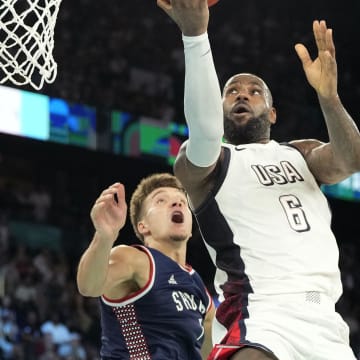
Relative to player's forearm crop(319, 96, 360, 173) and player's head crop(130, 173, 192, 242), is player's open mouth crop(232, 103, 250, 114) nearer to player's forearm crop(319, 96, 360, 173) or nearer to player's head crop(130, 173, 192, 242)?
player's forearm crop(319, 96, 360, 173)

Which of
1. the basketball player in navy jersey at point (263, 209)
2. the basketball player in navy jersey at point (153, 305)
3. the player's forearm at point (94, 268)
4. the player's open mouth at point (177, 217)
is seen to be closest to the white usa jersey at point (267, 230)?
the basketball player in navy jersey at point (263, 209)

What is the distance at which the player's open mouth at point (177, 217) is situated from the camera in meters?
4.50

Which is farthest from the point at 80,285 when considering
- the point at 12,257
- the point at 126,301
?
the point at 12,257

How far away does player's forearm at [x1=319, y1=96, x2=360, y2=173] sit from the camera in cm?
330

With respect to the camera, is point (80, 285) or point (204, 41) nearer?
point (204, 41)

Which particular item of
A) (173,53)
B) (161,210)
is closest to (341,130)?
(161,210)

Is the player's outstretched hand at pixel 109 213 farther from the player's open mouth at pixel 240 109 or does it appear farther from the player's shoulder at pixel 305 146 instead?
the player's shoulder at pixel 305 146

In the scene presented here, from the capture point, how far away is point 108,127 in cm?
1236

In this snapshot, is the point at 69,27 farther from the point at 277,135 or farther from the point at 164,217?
the point at 164,217

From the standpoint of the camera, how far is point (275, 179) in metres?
3.41

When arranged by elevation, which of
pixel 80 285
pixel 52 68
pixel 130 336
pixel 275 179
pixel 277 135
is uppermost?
pixel 52 68

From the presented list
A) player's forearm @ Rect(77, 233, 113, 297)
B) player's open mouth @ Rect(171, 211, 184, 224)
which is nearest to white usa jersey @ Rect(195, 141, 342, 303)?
player's forearm @ Rect(77, 233, 113, 297)

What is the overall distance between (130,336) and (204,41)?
62.9 inches

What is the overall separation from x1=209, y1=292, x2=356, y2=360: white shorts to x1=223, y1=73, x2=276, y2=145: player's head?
2.24 feet
